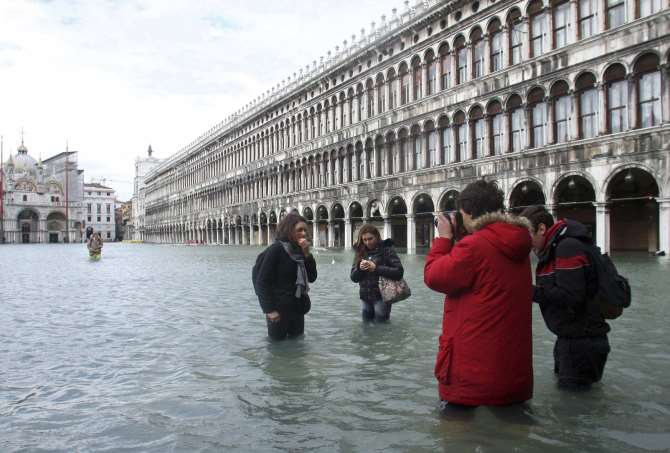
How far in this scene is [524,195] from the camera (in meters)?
27.7

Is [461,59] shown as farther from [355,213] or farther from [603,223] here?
[355,213]

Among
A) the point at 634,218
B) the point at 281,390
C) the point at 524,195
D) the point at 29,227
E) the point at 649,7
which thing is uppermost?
the point at 649,7

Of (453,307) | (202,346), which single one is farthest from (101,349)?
(453,307)

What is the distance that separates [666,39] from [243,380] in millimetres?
21670

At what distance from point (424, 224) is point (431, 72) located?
11344 mm

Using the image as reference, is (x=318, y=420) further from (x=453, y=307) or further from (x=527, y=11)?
(x=527, y=11)

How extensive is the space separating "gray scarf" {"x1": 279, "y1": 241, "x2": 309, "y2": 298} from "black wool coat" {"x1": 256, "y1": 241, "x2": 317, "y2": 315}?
0.03 meters

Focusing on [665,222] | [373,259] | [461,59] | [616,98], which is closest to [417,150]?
[461,59]

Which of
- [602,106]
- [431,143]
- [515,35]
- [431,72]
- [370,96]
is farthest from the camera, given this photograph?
[370,96]

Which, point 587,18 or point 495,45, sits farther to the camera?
point 495,45

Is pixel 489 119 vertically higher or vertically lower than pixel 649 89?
higher

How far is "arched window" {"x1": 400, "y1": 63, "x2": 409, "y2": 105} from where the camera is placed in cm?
3507

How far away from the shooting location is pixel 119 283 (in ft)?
50.9

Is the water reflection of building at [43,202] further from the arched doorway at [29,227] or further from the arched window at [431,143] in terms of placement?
the arched window at [431,143]
